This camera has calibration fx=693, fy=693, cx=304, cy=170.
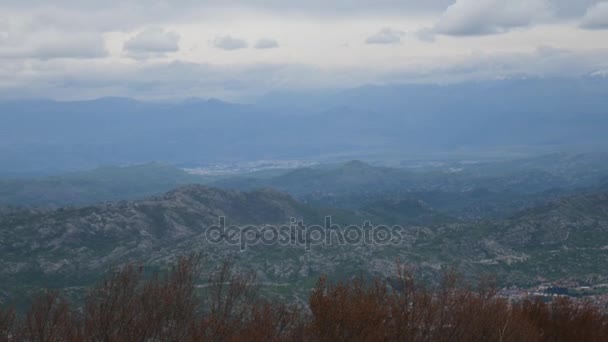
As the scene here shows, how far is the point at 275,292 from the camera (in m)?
106

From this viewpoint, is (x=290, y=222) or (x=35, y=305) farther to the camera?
(x=290, y=222)

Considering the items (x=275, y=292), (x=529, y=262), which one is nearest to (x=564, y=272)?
(x=529, y=262)

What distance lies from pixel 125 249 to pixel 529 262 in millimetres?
75038

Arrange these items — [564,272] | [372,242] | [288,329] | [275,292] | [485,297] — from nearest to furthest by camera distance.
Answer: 1. [288,329]
2. [485,297]
3. [275,292]
4. [564,272]
5. [372,242]

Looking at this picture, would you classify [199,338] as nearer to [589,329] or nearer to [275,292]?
[589,329]

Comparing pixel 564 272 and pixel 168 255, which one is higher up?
pixel 168 255

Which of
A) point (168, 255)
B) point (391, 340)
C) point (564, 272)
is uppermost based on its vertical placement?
point (391, 340)
